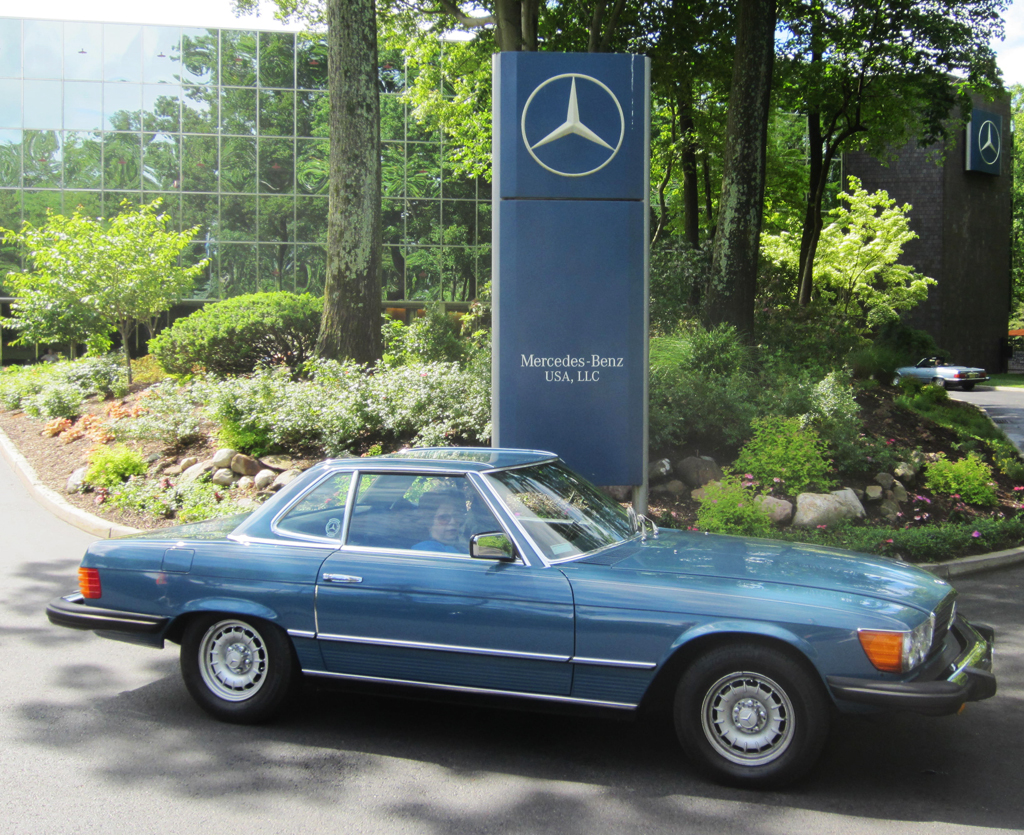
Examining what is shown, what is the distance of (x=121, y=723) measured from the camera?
473 centimetres

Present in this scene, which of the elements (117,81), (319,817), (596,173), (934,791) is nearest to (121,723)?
(319,817)

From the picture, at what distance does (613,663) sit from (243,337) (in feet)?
40.2

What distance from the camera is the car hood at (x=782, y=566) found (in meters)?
4.05

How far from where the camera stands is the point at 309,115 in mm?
32688

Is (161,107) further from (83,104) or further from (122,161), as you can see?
(83,104)

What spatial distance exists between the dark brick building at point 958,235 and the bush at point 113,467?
35.0 metres

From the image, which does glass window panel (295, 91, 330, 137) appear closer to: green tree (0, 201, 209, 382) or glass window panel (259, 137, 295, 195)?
glass window panel (259, 137, 295, 195)

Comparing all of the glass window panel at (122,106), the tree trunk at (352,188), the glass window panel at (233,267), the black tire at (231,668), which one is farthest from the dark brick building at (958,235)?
the black tire at (231,668)

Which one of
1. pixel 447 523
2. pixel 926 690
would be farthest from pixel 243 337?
pixel 926 690

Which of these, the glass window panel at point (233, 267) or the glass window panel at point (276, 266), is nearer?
the glass window panel at point (233, 267)

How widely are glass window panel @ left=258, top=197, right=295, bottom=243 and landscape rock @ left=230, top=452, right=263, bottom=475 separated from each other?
2395 centimetres

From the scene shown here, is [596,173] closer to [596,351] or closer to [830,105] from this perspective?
[596,351]

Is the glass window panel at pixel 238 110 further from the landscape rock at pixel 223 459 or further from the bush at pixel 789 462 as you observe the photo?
the bush at pixel 789 462

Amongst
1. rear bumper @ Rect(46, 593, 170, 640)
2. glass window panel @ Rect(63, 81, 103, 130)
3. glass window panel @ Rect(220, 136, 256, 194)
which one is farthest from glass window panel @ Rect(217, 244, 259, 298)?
rear bumper @ Rect(46, 593, 170, 640)
